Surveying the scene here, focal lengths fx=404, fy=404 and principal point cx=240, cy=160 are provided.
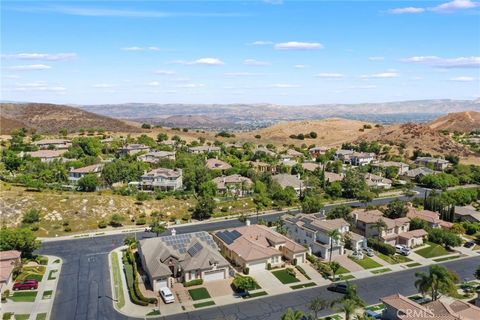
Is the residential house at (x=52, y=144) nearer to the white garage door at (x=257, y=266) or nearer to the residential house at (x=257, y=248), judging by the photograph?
the residential house at (x=257, y=248)

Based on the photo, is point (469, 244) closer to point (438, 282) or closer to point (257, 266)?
point (438, 282)

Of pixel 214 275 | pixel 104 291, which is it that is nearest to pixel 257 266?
pixel 214 275

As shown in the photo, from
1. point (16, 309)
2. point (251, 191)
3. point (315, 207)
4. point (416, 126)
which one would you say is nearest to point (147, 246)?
point (16, 309)

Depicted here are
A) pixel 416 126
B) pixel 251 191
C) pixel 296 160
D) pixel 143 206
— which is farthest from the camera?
pixel 416 126

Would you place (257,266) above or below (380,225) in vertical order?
below

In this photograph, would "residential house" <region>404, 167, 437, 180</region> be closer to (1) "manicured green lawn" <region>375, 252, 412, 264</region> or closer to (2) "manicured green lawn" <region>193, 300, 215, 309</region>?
(1) "manicured green lawn" <region>375, 252, 412, 264</region>

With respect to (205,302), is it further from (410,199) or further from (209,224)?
(410,199)
